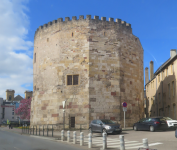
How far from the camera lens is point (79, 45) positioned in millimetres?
25188

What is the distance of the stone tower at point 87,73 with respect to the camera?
24.2m

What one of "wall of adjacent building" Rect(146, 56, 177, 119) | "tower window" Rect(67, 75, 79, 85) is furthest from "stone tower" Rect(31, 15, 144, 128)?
"wall of adjacent building" Rect(146, 56, 177, 119)

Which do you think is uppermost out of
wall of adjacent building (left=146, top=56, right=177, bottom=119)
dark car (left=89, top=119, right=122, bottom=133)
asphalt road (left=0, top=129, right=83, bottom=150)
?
wall of adjacent building (left=146, top=56, right=177, bottom=119)

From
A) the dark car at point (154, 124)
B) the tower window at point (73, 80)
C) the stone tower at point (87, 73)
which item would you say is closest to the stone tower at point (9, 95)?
the stone tower at point (87, 73)

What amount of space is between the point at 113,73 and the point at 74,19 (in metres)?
7.13

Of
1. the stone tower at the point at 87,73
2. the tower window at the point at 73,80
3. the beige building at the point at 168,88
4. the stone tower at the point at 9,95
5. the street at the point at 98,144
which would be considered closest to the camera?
the street at the point at 98,144

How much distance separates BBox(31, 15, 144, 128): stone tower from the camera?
24172 millimetres

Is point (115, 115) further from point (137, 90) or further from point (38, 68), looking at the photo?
point (38, 68)

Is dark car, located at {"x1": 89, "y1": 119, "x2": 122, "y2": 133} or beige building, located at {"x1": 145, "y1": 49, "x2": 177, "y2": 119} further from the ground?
beige building, located at {"x1": 145, "y1": 49, "x2": 177, "y2": 119}

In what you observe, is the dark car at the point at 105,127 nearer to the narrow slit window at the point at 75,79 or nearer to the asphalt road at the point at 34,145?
the asphalt road at the point at 34,145

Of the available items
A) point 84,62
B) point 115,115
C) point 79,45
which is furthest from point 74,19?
point 115,115

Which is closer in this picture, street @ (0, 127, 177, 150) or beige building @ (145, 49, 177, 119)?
street @ (0, 127, 177, 150)

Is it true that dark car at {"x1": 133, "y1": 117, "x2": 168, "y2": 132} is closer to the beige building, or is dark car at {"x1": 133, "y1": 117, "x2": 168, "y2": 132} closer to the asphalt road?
the asphalt road

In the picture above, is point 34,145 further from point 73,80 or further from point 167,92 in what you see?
point 167,92
